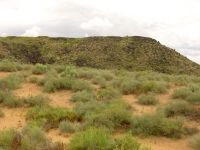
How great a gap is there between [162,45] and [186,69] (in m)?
13.1

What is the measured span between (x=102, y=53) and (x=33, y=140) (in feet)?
161

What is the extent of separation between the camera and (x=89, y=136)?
270 inches

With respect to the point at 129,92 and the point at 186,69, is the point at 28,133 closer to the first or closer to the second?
the point at 129,92

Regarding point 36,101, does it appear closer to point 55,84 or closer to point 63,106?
point 63,106

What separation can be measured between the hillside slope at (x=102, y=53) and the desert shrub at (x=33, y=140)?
132 feet

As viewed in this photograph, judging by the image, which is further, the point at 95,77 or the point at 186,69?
the point at 186,69

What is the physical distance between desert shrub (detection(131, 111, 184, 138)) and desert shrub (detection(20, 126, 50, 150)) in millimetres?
3347

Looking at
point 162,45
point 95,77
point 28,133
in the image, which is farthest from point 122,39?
point 28,133

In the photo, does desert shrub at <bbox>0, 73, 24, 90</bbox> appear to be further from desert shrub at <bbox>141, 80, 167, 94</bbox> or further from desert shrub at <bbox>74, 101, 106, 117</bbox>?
desert shrub at <bbox>141, 80, 167, 94</bbox>

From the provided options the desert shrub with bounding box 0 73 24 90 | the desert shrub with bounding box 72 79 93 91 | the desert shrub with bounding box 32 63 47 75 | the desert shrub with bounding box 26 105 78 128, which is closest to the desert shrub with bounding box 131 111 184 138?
the desert shrub with bounding box 26 105 78 128

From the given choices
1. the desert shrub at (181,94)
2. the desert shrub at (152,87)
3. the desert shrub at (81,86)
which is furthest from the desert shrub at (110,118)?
the desert shrub at (152,87)

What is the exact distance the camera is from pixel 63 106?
1314 cm

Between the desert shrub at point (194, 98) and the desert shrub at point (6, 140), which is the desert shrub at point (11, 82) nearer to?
the desert shrub at point (6, 140)

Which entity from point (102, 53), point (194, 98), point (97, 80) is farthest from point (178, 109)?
point (102, 53)
